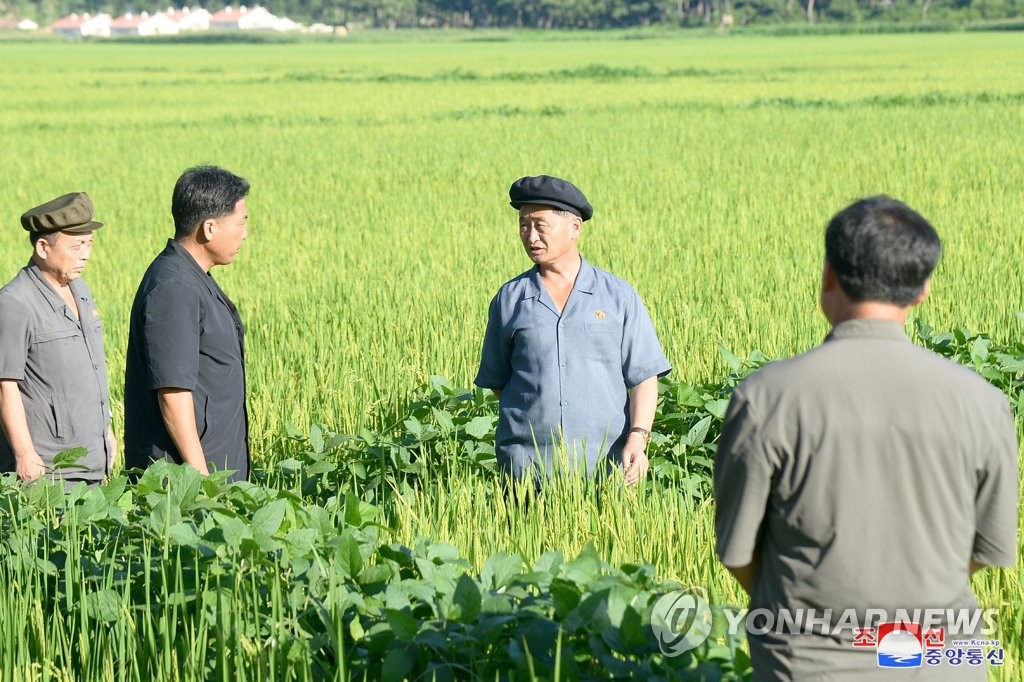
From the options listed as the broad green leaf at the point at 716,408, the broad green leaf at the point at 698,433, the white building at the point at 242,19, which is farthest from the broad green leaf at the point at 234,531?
the white building at the point at 242,19

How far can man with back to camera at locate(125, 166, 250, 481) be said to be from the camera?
3.55 m

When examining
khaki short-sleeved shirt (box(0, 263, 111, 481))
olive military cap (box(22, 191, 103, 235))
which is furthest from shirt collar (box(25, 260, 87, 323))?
olive military cap (box(22, 191, 103, 235))

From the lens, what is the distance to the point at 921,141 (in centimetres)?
1739

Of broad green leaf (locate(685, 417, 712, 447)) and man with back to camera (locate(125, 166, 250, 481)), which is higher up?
man with back to camera (locate(125, 166, 250, 481))

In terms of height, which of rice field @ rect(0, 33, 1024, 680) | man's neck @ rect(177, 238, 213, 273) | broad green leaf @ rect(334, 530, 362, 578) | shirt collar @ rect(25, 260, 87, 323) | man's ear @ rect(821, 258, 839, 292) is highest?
man's ear @ rect(821, 258, 839, 292)

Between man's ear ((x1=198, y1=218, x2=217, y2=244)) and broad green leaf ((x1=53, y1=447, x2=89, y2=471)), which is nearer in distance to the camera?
broad green leaf ((x1=53, y1=447, x2=89, y2=471))

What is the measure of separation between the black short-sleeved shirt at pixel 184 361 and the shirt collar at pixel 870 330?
222 cm

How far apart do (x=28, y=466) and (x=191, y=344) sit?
2.05 ft

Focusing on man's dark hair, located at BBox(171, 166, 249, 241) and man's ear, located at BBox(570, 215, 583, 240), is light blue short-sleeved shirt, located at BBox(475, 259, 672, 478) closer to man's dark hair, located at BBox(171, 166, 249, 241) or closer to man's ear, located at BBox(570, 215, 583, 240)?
man's ear, located at BBox(570, 215, 583, 240)

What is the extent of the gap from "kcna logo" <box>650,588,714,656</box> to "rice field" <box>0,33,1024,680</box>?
0.79m

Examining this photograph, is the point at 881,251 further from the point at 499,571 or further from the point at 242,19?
the point at 242,19

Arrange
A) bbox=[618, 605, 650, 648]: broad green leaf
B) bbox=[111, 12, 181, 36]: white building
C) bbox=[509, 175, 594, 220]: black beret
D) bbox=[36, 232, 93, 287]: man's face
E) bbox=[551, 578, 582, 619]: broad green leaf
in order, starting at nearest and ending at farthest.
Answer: bbox=[618, 605, 650, 648]: broad green leaf < bbox=[551, 578, 582, 619]: broad green leaf < bbox=[509, 175, 594, 220]: black beret < bbox=[36, 232, 93, 287]: man's face < bbox=[111, 12, 181, 36]: white building

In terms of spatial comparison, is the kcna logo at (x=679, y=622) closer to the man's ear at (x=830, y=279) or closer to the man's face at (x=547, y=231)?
the man's ear at (x=830, y=279)

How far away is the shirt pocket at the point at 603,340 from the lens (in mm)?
3701
